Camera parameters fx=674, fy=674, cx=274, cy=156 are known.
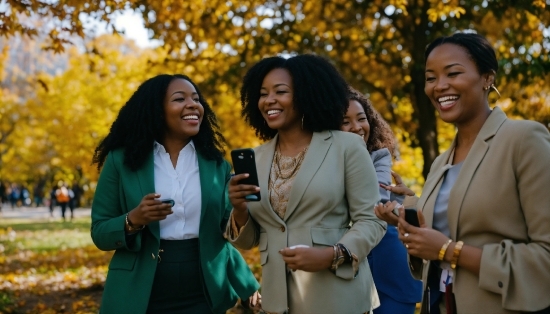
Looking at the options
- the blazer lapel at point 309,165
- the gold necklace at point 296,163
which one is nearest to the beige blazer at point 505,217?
the blazer lapel at point 309,165

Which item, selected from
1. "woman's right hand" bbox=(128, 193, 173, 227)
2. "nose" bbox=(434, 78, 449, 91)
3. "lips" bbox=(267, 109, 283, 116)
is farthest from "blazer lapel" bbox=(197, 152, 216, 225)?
"nose" bbox=(434, 78, 449, 91)

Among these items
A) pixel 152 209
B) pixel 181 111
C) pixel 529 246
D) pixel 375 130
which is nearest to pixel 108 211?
pixel 152 209

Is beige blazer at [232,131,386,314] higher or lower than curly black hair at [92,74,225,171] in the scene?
lower

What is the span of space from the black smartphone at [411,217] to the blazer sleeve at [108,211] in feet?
6.31

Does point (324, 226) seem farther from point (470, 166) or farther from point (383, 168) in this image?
point (383, 168)

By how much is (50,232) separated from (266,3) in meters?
14.4

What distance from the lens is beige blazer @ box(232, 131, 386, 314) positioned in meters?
3.56

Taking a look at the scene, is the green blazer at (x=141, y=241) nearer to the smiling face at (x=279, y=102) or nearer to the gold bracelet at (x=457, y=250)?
the smiling face at (x=279, y=102)

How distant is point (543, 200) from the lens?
2.73m

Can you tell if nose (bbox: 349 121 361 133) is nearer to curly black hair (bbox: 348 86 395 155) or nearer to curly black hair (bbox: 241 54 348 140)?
curly black hair (bbox: 348 86 395 155)

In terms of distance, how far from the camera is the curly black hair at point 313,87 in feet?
12.7

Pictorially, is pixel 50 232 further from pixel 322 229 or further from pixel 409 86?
pixel 322 229

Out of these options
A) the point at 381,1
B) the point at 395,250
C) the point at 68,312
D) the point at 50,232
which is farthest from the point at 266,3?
the point at 50,232

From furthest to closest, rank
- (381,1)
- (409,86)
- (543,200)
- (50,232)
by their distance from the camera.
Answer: (50,232) → (409,86) → (381,1) → (543,200)
